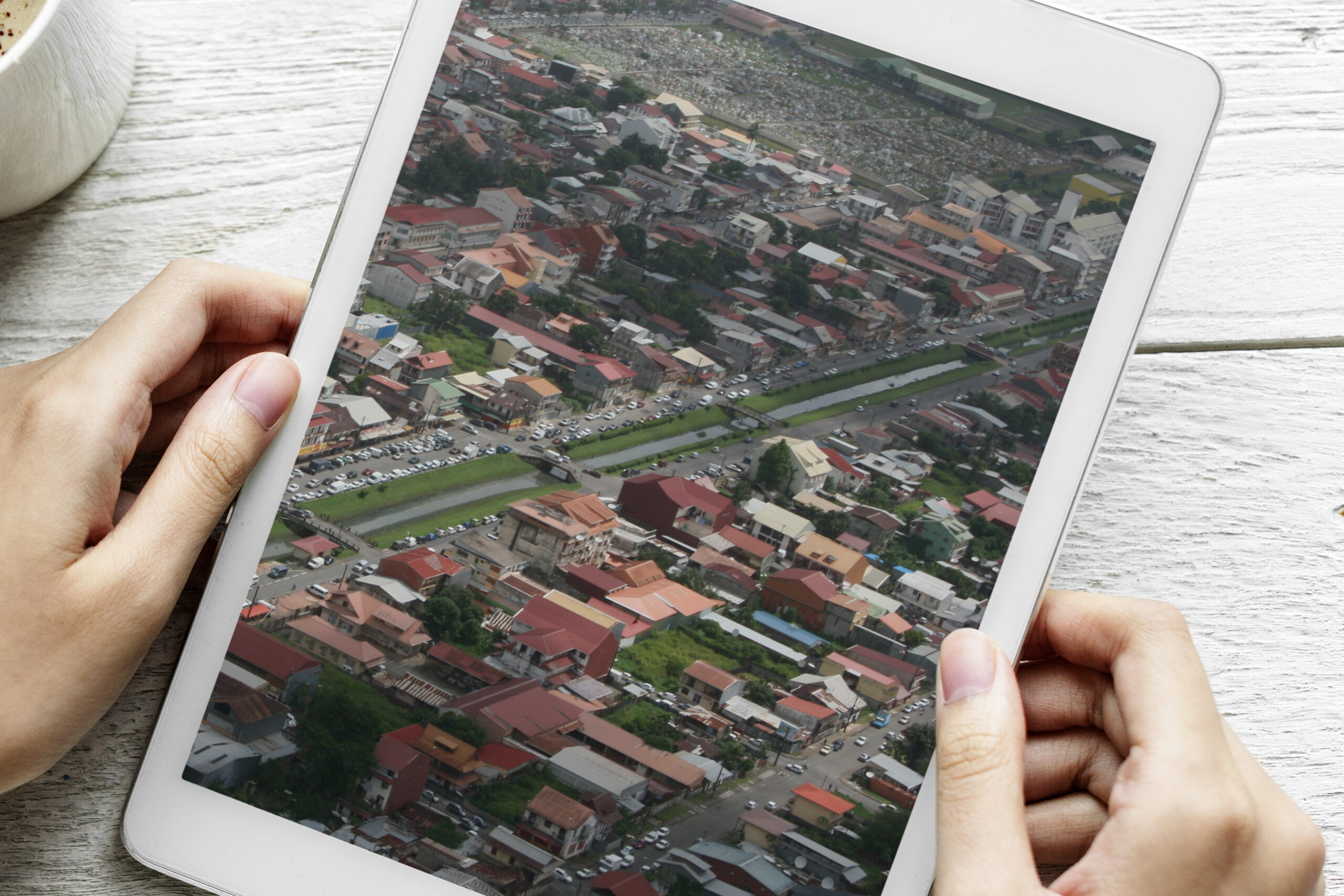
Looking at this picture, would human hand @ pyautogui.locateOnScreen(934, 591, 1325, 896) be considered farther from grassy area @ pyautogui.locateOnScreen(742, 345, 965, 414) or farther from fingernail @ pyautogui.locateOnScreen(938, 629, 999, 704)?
grassy area @ pyautogui.locateOnScreen(742, 345, 965, 414)

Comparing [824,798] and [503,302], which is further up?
[503,302]

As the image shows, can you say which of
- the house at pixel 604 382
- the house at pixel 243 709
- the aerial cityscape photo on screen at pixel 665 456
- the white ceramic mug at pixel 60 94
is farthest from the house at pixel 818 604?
the white ceramic mug at pixel 60 94

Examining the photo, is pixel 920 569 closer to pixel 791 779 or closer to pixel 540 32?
pixel 791 779

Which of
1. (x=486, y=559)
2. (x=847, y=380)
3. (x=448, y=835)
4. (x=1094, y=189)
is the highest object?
(x=1094, y=189)

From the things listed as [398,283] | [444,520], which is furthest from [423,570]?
[398,283]

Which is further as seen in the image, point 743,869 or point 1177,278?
point 1177,278

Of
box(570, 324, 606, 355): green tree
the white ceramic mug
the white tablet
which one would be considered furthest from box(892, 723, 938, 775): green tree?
the white ceramic mug

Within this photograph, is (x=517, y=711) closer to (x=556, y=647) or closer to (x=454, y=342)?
(x=556, y=647)

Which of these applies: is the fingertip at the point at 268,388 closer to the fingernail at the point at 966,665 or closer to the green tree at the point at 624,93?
the green tree at the point at 624,93
